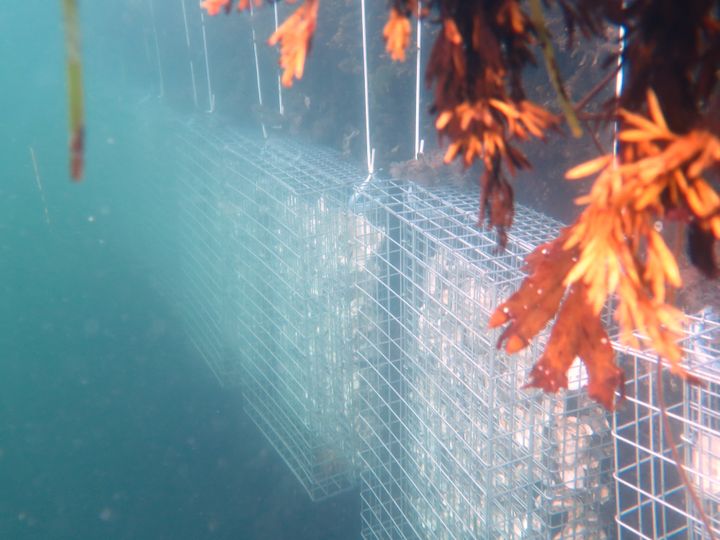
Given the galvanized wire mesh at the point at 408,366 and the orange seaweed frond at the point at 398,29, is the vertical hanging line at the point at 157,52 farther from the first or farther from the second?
the orange seaweed frond at the point at 398,29

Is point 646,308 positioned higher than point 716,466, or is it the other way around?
point 646,308

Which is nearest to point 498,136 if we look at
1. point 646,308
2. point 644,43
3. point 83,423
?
point 644,43

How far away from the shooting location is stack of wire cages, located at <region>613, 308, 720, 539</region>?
63.5 inches

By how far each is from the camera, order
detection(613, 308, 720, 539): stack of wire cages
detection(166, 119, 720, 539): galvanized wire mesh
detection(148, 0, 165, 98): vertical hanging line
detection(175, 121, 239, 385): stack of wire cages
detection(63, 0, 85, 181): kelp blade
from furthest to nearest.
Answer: detection(148, 0, 165, 98): vertical hanging line → detection(175, 121, 239, 385): stack of wire cages → detection(166, 119, 720, 539): galvanized wire mesh → detection(613, 308, 720, 539): stack of wire cages → detection(63, 0, 85, 181): kelp blade

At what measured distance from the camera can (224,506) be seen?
18.1 ft

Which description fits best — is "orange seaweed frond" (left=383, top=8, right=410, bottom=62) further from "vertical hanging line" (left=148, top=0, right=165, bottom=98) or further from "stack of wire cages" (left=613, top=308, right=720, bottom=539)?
"vertical hanging line" (left=148, top=0, right=165, bottom=98)

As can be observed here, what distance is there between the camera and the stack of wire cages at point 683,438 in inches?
63.5

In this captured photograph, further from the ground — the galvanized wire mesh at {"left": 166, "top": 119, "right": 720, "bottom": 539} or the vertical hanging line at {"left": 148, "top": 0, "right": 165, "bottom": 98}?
the vertical hanging line at {"left": 148, "top": 0, "right": 165, "bottom": 98}

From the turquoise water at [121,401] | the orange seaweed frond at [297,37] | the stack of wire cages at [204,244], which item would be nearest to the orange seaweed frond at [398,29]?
the orange seaweed frond at [297,37]

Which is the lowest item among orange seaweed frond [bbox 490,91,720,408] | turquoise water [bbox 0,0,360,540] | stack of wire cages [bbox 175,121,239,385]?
turquoise water [bbox 0,0,360,540]

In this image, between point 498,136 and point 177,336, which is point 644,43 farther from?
point 177,336

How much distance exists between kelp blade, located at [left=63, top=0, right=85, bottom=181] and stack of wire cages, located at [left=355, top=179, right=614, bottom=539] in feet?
5.63

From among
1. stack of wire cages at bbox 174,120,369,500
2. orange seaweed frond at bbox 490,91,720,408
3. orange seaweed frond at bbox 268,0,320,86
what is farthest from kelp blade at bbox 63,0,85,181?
stack of wire cages at bbox 174,120,369,500

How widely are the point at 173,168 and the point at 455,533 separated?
6.13 m
